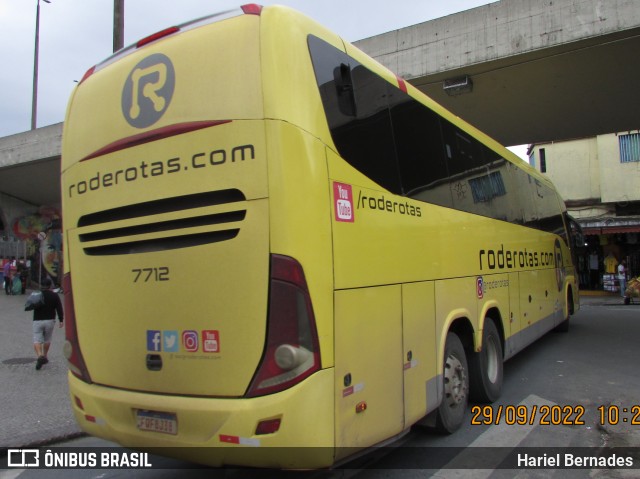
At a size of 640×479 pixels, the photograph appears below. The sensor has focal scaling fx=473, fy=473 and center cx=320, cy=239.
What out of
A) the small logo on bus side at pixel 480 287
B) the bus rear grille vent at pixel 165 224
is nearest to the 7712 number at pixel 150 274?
the bus rear grille vent at pixel 165 224

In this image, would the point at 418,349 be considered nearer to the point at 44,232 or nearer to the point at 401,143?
the point at 401,143

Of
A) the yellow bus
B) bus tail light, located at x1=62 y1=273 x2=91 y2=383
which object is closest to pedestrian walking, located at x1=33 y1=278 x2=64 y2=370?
bus tail light, located at x1=62 y1=273 x2=91 y2=383

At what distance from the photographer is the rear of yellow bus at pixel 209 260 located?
2920 millimetres

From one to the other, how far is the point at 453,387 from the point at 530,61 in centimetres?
720

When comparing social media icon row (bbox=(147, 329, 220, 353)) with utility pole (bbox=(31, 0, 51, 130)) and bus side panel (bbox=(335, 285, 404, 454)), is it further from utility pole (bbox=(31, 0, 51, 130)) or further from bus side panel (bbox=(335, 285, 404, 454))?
utility pole (bbox=(31, 0, 51, 130))

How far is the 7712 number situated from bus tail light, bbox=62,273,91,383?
0.91 meters

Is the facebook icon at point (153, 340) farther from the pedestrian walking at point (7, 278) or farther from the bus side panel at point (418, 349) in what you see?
the pedestrian walking at point (7, 278)

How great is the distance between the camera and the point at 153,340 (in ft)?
10.8

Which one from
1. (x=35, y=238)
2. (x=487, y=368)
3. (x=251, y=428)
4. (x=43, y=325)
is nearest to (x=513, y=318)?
(x=487, y=368)

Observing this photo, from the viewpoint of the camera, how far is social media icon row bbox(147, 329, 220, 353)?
3.07 meters

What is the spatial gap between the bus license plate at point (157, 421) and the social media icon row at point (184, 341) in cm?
43

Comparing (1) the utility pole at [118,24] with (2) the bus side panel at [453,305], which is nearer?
(2) the bus side panel at [453,305]

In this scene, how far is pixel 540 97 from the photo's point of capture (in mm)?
11273

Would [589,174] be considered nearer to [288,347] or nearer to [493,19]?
[493,19]
